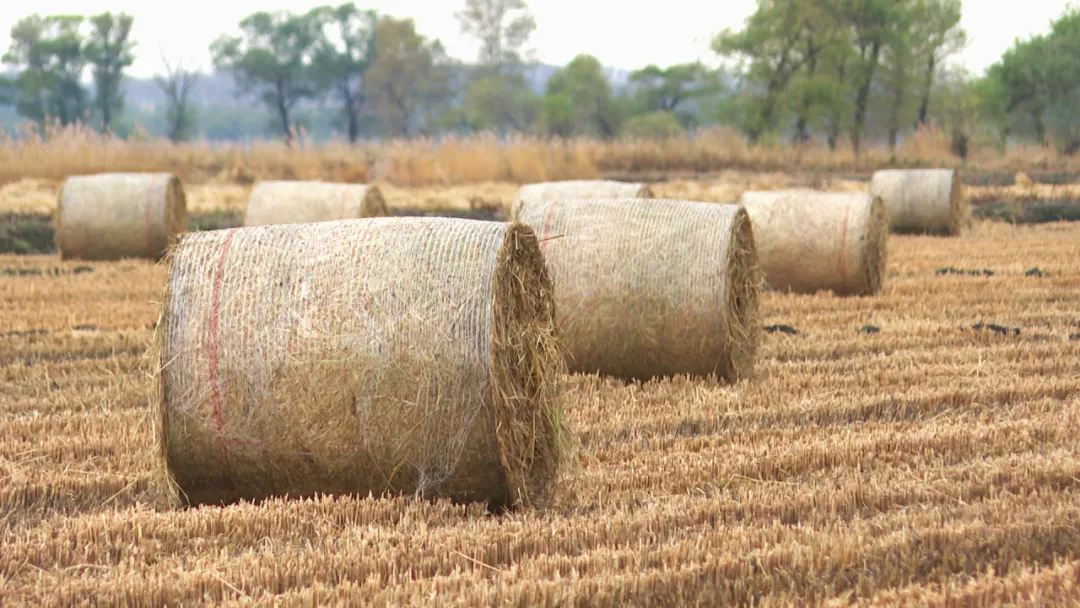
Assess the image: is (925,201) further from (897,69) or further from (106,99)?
(106,99)

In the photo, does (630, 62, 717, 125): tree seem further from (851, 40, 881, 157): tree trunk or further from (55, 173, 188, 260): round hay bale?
(55, 173, 188, 260): round hay bale

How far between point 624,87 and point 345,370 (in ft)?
315

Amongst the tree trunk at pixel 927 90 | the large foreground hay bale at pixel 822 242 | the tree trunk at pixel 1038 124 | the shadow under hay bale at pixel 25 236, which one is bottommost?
the shadow under hay bale at pixel 25 236

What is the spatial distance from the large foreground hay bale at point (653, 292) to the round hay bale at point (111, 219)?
303 inches

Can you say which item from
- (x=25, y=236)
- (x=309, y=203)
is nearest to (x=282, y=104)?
(x=25, y=236)

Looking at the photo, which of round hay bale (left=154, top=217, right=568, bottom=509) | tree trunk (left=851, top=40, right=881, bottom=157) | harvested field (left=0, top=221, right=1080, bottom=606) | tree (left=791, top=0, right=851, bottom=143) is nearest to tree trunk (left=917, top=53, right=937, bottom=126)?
tree trunk (left=851, top=40, right=881, bottom=157)

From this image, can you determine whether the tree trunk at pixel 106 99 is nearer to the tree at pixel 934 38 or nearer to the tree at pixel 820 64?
the tree at pixel 820 64

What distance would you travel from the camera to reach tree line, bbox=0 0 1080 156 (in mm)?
51094

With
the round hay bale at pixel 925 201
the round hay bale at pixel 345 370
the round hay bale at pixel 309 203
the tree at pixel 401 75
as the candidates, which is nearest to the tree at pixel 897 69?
the tree at pixel 401 75

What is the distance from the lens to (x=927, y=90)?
58.3 metres

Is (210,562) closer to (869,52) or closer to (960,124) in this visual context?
(960,124)

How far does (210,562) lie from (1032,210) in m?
18.0

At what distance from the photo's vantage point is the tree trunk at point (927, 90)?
58.2 metres

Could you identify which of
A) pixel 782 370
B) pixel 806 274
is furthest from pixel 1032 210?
pixel 782 370
